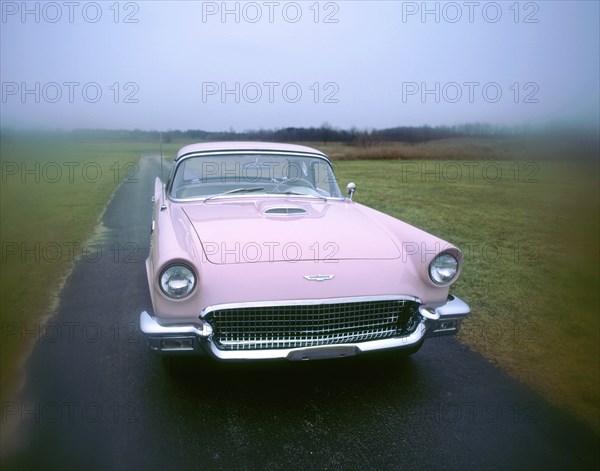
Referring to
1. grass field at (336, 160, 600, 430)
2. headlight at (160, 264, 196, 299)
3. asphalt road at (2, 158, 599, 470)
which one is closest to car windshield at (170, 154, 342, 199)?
asphalt road at (2, 158, 599, 470)

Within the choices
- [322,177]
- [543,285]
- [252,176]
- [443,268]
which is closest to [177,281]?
[443,268]

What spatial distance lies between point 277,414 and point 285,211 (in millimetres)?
1563

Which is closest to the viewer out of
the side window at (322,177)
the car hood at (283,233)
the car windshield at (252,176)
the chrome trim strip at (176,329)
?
the chrome trim strip at (176,329)

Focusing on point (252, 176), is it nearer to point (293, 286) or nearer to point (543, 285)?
point (293, 286)

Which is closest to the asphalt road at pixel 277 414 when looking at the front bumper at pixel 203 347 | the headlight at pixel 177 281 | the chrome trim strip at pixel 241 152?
the front bumper at pixel 203 347

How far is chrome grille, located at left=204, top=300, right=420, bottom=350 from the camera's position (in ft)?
8.24

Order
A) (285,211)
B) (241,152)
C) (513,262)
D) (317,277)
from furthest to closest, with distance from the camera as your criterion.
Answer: (513,262)
(241,152)
(285,211)
(317,277)

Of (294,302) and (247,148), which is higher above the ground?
(247,148)

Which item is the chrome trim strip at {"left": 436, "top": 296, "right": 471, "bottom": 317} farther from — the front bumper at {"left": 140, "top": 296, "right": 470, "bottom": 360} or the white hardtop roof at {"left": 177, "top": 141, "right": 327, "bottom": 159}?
the white hardtop roof at {"left": 177, "top": 141, "right": 327, "bottom": 159}

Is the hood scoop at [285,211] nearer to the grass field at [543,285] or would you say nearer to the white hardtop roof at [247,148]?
the white hardtop roof at [247,148]

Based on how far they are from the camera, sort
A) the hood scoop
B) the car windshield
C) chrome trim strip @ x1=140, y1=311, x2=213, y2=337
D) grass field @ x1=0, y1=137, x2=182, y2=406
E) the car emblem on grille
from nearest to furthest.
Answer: chrome trim strip @ x1=140, y1=311, x2=213, y2=337
the car emblem on grille
the hood scoop
grass field @ x1=0, y1=137, x2=182, y2=406
the car windshield

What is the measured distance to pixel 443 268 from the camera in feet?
9.37

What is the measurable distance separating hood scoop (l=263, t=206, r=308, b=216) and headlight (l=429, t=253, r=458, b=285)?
3.69ft

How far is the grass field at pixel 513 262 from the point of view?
2.87m
